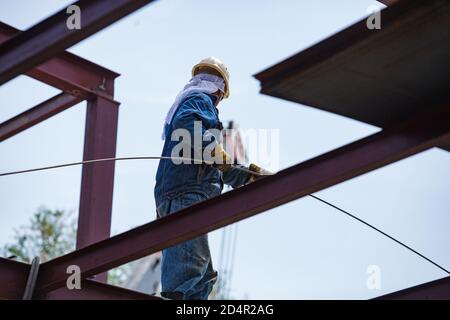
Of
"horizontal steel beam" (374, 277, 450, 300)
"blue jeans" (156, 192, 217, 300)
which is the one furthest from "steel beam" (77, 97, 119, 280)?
"horizontal steel beam" (374, 277, 450, 300)

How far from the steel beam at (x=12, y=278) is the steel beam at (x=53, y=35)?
2.03m

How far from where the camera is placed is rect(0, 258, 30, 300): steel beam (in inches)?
284

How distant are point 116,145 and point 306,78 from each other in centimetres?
338

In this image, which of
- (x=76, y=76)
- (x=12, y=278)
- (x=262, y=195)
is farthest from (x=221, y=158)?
(x=76, y=76)

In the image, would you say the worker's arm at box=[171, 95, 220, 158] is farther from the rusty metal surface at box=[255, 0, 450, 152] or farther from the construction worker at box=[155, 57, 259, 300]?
the rusty metal surface at box=[255, 0, 450, 152]

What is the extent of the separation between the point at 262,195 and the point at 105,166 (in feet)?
7.80

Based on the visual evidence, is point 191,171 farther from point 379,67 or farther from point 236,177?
point 379,67

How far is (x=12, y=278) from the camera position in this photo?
727 centimetres
